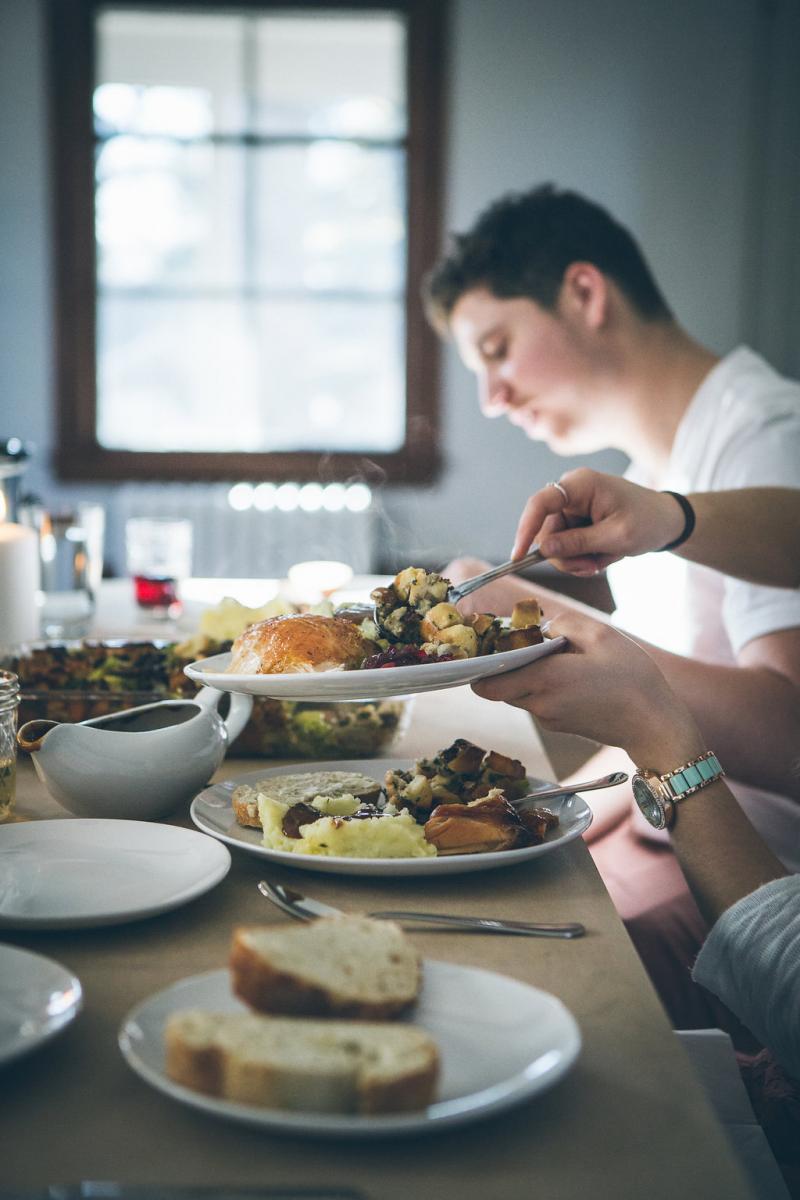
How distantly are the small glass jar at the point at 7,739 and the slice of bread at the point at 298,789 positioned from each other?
0.19m

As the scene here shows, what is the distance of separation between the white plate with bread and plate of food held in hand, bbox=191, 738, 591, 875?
0.19 meters

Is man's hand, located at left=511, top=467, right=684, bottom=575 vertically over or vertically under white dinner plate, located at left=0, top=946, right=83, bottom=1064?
over

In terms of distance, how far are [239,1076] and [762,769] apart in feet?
3.87

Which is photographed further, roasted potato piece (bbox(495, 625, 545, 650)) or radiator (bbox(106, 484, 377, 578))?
radiator (bbox(106, 484, 377, 578))

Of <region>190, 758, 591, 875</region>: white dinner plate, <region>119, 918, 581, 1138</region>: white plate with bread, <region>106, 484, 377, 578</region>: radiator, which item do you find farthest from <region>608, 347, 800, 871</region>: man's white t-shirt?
<region>106, 484, 377, 578</region>: radiator

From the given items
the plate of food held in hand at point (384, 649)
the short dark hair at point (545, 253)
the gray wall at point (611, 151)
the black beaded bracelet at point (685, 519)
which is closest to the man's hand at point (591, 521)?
the black beaded bracelet at point (685, 519)

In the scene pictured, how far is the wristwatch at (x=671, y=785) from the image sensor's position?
3.26ft

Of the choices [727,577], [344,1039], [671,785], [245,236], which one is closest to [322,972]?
[344,1039]

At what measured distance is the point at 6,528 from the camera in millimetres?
1754

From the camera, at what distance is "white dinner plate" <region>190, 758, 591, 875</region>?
2.67 feet

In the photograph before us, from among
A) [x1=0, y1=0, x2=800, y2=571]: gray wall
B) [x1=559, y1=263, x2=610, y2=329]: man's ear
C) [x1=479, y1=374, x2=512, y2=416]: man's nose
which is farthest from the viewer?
[x1=0, y1=0, x2=800, y2=571]: gray wall

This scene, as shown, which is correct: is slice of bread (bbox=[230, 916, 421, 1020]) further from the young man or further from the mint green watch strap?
the young man

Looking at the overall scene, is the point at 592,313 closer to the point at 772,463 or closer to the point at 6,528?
the point at 772,463

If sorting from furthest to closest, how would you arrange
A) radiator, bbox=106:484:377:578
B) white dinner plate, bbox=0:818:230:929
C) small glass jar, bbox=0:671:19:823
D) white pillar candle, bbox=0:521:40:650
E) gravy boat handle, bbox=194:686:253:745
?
radiator, bbox=106:484:377:578 < white pillar candle, bbox=0:521:40:650 < gravy boat handle, bbox=194:686:253:745 < small glass jar, bbox=0:671:19:823 < white dinner plate, bbox=0:818:230:929
